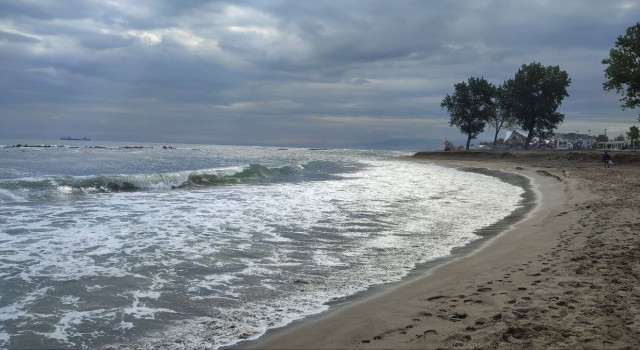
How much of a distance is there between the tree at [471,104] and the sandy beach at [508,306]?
3426 inches

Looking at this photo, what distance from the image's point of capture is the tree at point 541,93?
76812 millimetres

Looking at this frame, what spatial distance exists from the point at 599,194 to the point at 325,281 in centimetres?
1395

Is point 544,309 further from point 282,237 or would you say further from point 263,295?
point 282,237

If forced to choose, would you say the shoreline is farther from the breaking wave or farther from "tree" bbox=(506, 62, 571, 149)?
"tree" bbox=(506, 62, 571, 149)

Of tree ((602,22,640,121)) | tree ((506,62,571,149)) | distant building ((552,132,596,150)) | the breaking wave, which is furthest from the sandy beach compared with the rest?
distant building ((552,132,596,150))

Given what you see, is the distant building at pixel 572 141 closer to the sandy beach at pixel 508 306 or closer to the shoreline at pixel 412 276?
the shoreline at pixel 412 276

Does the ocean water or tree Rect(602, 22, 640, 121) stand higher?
tree Rect(602, 22, 640, 121)

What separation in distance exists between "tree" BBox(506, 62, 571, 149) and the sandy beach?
250ft

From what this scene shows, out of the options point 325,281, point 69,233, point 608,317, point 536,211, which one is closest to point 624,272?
point 608,317

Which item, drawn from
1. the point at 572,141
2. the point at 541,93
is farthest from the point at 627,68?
the point at 572,141

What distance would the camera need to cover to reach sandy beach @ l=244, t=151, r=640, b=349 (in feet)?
13.1

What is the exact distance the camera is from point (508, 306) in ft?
16.0

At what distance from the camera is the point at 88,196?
17.1m

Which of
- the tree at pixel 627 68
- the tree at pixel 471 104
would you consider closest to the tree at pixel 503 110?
the tree at pixel 471 104
